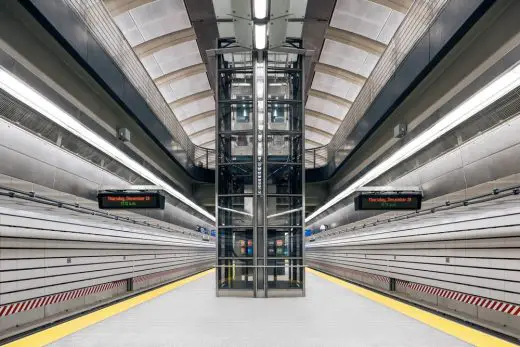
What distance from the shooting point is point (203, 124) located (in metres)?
21.6

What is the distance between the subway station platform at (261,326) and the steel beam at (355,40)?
23.3 feet

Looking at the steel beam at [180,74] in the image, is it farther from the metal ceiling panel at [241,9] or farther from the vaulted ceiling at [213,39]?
the metal ceiling panel at [241,9]

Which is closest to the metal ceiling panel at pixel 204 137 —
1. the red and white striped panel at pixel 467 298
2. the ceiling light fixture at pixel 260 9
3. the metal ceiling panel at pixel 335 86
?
the metal ceiling panel at pixel 335 86

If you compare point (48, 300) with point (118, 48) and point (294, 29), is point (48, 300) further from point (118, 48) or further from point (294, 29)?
point (294, 29)

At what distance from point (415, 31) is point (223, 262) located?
251 inches

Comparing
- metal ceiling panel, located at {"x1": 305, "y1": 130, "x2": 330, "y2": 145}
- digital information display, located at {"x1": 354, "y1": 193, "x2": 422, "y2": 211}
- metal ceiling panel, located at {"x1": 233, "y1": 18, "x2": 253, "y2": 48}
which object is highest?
metal ceiling panel, located at {"x1": 305, "y1": 130, "x2": 330, "y2": 145}

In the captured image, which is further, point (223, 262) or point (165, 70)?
point (165, 70)

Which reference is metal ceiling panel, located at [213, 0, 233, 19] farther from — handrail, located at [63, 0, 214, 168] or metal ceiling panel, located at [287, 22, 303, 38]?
handrail, located at [63, 0, 214, 168]

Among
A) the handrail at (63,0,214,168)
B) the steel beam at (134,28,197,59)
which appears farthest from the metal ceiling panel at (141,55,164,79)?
the handrail at (63,0,214,168)

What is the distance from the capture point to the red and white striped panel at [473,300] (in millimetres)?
6312

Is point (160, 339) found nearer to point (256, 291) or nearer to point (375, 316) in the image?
point (375, 316)

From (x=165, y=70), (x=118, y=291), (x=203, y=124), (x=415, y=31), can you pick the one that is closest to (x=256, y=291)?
(x=118, y=291)

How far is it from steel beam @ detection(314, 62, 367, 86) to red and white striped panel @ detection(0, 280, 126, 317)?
9549 mm

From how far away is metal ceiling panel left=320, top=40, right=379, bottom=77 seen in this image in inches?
554
